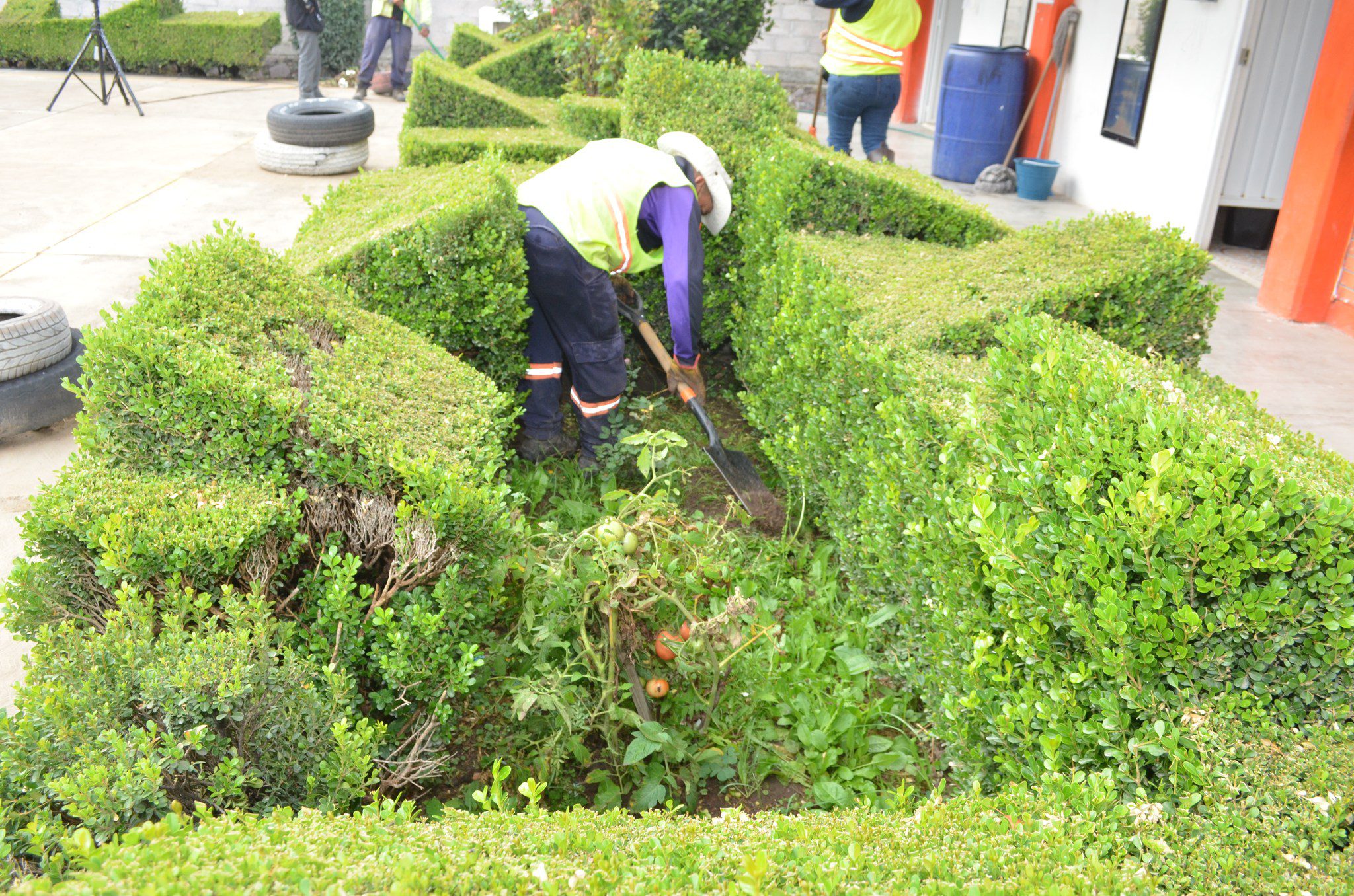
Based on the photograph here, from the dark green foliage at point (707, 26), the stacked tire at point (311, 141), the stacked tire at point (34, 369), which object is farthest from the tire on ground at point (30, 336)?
the dark green foliage at point (707, 26)

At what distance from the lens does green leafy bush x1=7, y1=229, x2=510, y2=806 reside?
93.4 inches

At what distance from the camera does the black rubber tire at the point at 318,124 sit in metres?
10.1

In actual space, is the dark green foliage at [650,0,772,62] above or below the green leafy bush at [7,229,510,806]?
above

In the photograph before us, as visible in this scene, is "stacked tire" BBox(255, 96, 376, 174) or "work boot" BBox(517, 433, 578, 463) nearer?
"work boot" BBox(517, 433, 578, 463)

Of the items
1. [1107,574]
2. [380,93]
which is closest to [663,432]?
[1107,574]

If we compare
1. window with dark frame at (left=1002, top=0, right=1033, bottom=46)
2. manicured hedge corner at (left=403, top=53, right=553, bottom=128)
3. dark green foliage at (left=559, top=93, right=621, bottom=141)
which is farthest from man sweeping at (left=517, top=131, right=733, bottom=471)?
window with dark frame at (left=1002, top=0, right=1033, bottom=46)

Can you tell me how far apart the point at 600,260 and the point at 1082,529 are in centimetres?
296

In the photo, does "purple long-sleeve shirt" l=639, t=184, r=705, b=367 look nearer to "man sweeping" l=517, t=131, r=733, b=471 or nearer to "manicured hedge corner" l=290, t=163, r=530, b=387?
"man sweeping" l=517, t=131, r=733, b=471

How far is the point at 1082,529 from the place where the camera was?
7.02 feet

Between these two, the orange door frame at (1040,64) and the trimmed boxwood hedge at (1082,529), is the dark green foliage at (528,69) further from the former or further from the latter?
the trimmed boxwood hedge at (1082,529)

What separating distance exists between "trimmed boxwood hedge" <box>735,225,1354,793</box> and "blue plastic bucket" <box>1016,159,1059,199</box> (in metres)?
6.86

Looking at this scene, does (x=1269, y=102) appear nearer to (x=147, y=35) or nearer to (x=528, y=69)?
(x=528, y=69)

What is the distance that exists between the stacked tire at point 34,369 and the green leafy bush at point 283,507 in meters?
2.35

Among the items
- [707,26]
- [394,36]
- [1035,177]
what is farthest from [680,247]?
[394,36]
